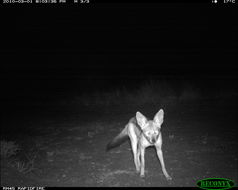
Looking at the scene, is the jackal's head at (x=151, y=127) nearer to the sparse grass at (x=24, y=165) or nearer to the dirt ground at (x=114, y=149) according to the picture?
the dirt ground at (x=114, y=149)

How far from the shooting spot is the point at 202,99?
13492 mm

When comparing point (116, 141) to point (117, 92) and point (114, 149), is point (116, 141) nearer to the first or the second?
point (114, 149)

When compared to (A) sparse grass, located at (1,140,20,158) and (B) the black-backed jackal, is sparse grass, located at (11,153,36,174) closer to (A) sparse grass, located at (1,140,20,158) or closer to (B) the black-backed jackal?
(A) sparse grass, located at (1,140,20,158)

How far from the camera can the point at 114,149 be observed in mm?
7414

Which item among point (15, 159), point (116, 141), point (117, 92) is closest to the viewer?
point (15, 159)

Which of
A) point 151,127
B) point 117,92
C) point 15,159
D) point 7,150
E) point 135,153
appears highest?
point 117,92

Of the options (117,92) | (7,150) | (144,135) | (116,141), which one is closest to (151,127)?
(144,135)

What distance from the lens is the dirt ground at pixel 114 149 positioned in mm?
5492

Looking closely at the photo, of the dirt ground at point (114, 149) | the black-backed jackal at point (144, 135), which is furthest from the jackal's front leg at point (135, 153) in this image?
the dirt ground at point (114, 149)

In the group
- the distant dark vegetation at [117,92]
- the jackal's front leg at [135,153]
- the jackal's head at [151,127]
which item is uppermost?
the distant dark vegetation at [117,92]

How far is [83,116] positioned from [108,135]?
11.0 ft

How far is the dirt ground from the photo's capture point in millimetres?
5492

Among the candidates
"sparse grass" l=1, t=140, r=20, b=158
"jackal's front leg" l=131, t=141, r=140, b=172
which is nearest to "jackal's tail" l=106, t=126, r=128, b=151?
"jackal's front leg" l=131, t=141, r=140, b=172

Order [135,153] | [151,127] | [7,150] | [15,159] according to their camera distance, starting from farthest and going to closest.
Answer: [7,150] < [15,159] < [135,153] < [151,127]
